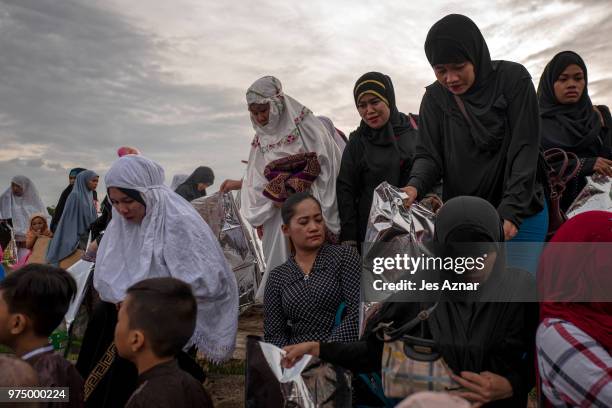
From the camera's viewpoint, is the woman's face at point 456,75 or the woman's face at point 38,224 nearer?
the woman's face at point 456,75

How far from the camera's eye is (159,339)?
2.25 m

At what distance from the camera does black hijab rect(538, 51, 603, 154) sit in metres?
3.86

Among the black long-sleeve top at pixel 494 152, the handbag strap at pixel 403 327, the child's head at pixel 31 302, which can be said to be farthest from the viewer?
the black long-sleeve top at pixel 494 152

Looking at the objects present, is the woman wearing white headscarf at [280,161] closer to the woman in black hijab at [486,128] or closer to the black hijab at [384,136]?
the black hijab at [384,136]

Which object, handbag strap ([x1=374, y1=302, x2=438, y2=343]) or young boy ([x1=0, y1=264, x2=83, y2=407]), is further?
young boy ([x1=0, y1=264, x2=83, y2=407])

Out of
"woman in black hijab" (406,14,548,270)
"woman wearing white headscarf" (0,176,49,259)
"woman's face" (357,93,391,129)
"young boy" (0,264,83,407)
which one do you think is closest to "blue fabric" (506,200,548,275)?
"woman in black hijab" (406,14,548,270)

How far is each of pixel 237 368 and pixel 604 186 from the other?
2697 millimetres

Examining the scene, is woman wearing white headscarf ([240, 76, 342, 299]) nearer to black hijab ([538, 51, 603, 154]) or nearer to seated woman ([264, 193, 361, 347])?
seated woman ([264, 193, 361, 347])

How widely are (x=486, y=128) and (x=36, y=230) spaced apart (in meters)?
6.65

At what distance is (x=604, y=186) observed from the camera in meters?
3.46

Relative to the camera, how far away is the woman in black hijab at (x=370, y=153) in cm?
391

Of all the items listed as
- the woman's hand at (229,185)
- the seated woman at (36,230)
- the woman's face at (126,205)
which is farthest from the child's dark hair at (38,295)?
the seated woman at (36,230)

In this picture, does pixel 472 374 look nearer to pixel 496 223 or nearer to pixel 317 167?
pixel 496 223

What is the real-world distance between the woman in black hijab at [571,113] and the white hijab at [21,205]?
30.9 feet
